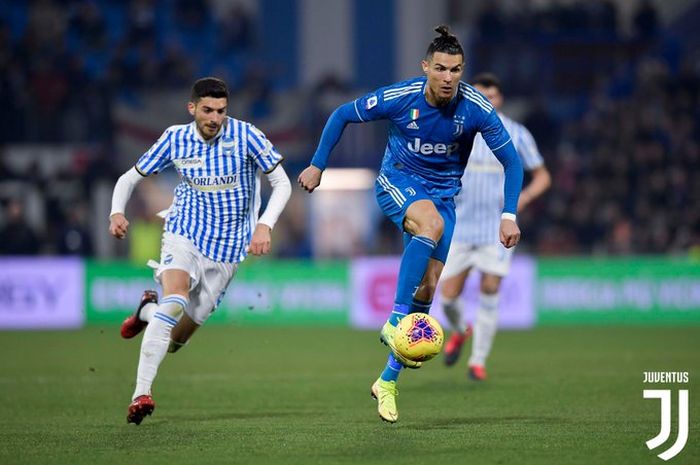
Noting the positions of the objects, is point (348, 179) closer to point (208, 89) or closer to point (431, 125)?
point (208, 89)

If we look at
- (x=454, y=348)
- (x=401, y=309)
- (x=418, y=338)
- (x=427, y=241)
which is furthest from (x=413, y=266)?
(x=454, y=348)

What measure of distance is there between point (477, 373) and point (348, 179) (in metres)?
12.3

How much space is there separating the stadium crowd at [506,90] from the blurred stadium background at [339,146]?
0.04 meters

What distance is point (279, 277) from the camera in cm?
1866

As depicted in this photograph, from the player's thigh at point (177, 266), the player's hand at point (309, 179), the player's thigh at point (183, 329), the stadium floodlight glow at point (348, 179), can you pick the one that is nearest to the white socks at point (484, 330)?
the player's thigh at point (183, 329)

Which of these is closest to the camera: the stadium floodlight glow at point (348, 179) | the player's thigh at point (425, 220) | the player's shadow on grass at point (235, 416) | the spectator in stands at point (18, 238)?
the player's thigh at point (425, 220)

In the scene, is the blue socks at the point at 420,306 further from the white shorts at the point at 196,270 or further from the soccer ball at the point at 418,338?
the white shorts at the point at 196,270

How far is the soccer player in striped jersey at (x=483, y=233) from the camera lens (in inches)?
455

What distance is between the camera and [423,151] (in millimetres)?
8305

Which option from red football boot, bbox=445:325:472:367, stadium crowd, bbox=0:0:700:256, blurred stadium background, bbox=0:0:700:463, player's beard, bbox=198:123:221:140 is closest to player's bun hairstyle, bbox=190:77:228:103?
player's beard, bbox=198:123:221:140

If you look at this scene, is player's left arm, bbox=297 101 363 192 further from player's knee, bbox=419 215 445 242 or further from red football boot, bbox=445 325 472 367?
red football boot, bbox=445 325 472 367

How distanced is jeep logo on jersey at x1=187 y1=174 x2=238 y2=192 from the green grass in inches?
63.7

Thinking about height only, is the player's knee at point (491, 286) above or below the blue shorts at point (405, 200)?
below

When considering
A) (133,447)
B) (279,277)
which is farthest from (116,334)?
(133,447)
